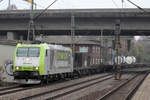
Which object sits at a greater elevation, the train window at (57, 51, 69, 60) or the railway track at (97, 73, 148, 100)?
the train window at (57, 51, 69, 60)

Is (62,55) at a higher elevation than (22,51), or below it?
below

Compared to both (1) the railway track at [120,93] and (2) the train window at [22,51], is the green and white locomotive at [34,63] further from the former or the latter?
(1) the railway track at [120,93]

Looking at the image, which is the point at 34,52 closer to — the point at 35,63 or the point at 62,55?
the point at 35,63

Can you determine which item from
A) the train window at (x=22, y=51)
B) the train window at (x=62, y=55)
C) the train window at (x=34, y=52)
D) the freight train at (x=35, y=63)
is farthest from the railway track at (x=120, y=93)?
the train window at (x=22, y=51)

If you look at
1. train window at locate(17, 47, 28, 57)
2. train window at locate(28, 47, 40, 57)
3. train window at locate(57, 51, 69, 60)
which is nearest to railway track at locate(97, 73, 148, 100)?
train window at locate(57, 51, 69, 60)

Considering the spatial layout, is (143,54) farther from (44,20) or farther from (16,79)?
(16,79)

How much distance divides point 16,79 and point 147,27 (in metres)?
23.8

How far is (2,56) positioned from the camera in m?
22.8

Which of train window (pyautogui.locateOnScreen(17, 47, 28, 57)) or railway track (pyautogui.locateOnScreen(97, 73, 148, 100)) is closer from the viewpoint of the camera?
railway track (pyautogui.locateOnScreen(97, 73, 148, 100))

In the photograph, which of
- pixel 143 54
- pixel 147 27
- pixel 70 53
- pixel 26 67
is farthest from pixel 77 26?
pixel 143 54

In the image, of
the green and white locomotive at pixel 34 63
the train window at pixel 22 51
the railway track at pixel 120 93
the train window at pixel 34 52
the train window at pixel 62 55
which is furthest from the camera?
the train window at pixel 62 55

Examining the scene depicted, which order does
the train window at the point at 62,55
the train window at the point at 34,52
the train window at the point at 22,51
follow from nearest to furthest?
the train window at the point at 34,52
the train window at the point at 22,51
the train window at the point at 62,55

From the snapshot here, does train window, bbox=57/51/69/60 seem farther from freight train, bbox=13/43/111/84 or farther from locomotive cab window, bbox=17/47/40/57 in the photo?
locomotive cab window, bbox=17/47/40/57

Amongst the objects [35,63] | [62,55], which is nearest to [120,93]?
[35,63]
